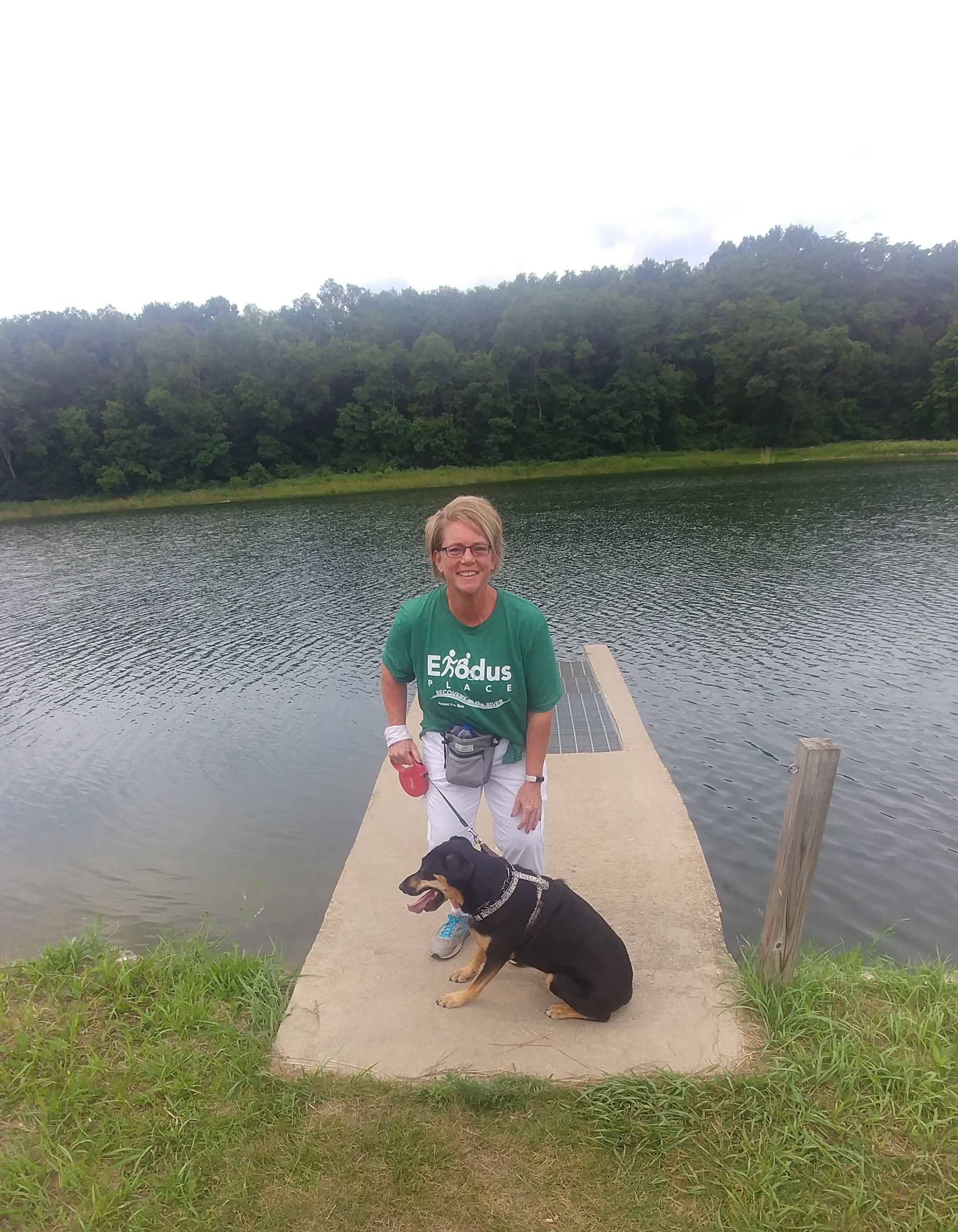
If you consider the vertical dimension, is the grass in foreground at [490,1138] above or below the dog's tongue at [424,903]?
below

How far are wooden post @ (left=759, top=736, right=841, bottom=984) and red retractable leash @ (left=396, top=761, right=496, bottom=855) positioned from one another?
1239mm

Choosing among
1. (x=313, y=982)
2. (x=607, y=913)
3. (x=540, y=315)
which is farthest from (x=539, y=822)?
(x=540, y=315)

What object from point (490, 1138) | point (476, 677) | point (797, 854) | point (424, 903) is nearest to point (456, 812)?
point (424, 903)

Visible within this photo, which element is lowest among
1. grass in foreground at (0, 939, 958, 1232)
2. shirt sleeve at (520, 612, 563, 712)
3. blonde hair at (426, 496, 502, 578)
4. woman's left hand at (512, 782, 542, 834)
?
grass in foreground at (0, 939, 958, 1232)

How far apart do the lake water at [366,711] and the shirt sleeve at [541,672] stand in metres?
1.79

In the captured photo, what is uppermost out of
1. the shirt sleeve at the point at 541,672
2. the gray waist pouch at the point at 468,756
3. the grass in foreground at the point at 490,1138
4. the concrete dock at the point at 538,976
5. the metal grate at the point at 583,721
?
the shirt sleeve at the point at 541,672

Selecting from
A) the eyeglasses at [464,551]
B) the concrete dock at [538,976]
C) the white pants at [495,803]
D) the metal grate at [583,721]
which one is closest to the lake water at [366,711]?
the concrete dock at [538,976]

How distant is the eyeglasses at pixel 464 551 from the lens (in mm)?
2652

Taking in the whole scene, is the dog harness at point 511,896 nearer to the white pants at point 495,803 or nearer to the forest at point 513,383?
the white pants at point 495,803

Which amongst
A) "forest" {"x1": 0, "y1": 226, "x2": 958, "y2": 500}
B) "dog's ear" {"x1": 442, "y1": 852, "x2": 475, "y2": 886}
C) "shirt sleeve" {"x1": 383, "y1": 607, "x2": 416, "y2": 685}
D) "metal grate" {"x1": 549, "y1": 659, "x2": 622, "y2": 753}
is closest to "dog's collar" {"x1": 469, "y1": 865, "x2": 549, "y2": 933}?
"dog's ear" {"x1": 442, "y1": 852, "x2": 475, "y2": 886}

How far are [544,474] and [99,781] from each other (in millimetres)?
39956

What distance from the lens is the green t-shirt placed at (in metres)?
2.78

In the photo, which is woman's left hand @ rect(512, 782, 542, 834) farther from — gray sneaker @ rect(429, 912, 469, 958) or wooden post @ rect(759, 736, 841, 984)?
wooden post @ rect(759, 736, 841, 984)

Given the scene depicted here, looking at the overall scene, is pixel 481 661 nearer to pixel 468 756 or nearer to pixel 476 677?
pixel 476 677
